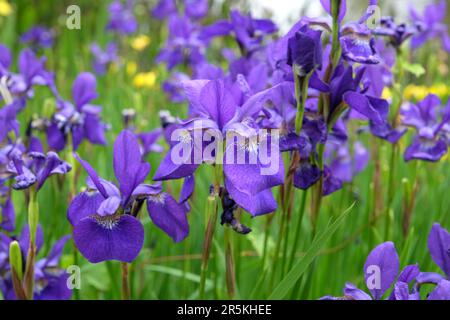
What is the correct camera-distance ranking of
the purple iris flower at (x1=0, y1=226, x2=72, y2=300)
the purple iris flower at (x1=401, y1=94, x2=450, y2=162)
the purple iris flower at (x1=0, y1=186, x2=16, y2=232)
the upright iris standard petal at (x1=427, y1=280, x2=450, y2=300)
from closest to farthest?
the upright iris standard petal at (x1=427, y1=280, x2=450, y2=300), the purple iris flower at (x1=0, y1=226, x2=72, y2=300), the purple iris flower at (x1=0, y1=186, x2=16, y2=232), the purple iris flower at (x1=401, y1=94, x2=450, y2=162)

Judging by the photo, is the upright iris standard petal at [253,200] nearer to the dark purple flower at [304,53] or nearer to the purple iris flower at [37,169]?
the dark purple flower at [304,53]

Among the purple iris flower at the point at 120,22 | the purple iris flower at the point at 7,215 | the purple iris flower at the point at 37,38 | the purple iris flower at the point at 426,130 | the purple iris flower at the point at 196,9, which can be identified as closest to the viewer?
the purple iris flower at the point at 7,215

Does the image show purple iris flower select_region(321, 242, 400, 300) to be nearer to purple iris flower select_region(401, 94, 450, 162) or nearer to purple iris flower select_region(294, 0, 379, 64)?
purple iris flower select_region(294, 0, 379, 64)

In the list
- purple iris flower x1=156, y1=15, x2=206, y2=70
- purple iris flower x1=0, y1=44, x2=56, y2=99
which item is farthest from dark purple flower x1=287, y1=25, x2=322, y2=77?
purple iris flower x1=156, y1=15, x2=206, y2=70

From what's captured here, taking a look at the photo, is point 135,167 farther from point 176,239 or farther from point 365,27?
point 365,27

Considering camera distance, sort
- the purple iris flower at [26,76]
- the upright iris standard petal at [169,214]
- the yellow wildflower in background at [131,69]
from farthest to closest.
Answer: the yellow wildflower in background at [131,69]
the purple iris flower at [26,76]
the upright iris standard petal at [169,214]

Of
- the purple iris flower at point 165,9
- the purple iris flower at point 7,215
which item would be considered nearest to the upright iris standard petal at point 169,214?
the purple iris flower at point 7,215
